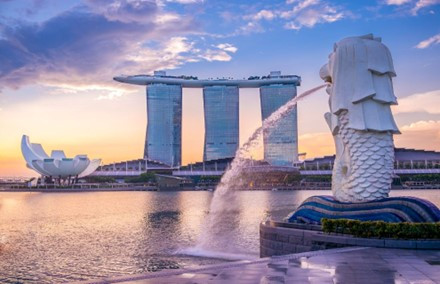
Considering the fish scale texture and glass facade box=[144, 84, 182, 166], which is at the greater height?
glass facade box=[144, 84, 182, 166]

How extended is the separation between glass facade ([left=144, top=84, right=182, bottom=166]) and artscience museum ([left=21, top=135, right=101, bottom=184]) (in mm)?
32210

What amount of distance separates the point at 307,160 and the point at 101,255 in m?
114

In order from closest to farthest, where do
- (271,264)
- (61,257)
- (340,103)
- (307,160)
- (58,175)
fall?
(271,264)
(340,103)
(61,257)
(58,175)
(307,160)

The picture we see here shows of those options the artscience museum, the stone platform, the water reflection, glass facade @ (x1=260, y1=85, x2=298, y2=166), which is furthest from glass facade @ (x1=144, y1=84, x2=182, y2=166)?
the stone platform

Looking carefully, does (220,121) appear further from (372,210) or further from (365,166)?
(372,210)

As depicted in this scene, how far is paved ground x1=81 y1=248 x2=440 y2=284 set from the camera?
9.64 meters

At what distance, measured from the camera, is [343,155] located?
18219 mm

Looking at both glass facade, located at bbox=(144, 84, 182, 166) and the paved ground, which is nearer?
the paved ground

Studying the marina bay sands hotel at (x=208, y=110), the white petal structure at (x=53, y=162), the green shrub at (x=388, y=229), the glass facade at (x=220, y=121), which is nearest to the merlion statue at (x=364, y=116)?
the green shrub at (x=388, y=229)

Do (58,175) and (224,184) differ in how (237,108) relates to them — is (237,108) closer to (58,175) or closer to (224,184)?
(58,175)

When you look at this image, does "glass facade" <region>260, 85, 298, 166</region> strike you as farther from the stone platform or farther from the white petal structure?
the stone platform

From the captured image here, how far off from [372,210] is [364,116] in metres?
3.34

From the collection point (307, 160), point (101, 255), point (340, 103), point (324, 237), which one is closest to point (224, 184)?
point (101, 255)

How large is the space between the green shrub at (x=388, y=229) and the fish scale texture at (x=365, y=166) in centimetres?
289
